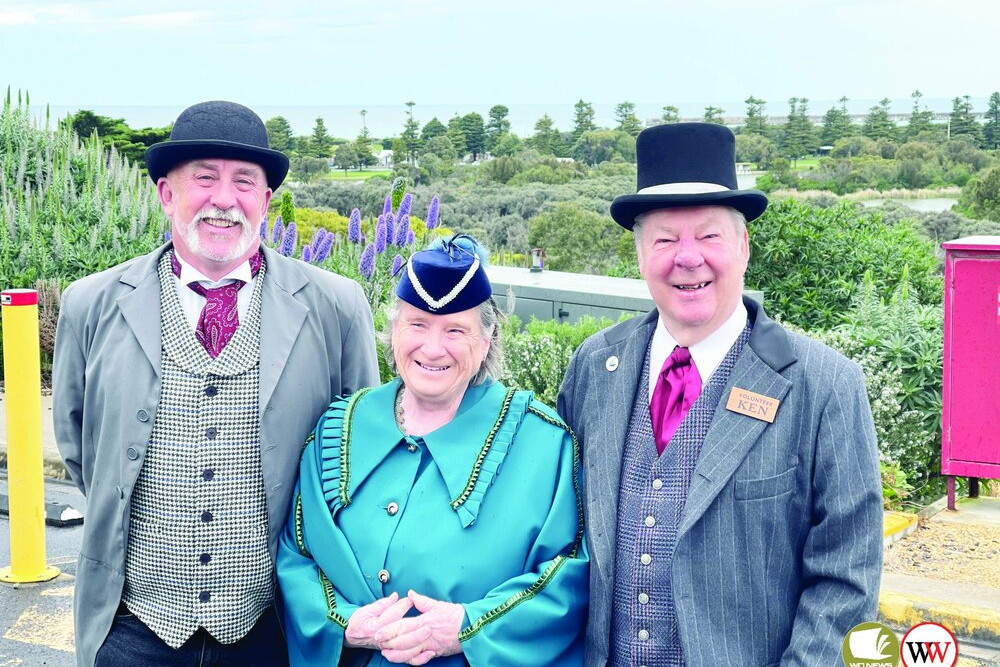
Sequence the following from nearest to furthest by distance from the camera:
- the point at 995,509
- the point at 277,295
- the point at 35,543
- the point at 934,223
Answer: the point at 277,295
the point at 35,543
the point at 995,509
the point at 934,223

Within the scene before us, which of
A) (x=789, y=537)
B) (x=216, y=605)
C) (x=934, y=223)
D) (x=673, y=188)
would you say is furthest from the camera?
(x=934, y=223)

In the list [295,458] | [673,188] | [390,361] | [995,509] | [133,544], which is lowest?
[995,509]

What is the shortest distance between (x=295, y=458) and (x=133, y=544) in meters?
0.49

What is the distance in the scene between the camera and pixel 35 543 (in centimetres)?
623

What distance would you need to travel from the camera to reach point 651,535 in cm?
286

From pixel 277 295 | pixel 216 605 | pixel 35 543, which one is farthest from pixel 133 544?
pixel 35 543

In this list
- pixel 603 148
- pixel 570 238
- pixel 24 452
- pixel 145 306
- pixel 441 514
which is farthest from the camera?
pixel 603 148

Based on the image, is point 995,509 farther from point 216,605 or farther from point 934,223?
point 934,223

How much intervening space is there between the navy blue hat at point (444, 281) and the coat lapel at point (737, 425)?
71 centimetres

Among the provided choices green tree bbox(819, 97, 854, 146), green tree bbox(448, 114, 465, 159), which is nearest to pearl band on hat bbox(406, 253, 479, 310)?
green tree bbox(819, 97, 854, 146)

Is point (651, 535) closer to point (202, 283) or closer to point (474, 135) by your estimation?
point (202, 283)

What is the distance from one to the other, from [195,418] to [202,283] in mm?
403

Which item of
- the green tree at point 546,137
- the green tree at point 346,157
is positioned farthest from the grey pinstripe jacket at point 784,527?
the green tree at point 346,157

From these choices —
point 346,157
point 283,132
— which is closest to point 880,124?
point 346,157
